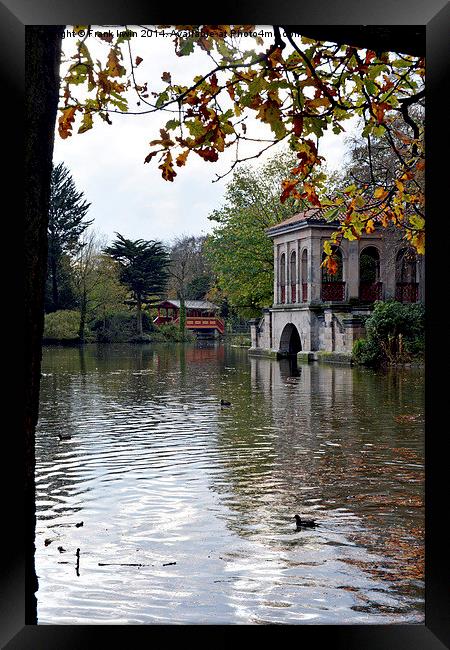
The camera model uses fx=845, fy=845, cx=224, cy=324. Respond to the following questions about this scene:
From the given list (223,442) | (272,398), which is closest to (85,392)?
(272,398)

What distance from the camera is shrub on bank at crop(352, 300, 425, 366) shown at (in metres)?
27.1

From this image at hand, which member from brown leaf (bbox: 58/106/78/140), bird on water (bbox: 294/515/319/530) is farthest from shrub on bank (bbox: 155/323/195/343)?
brown leaf (bbox: 58/106/78/140)

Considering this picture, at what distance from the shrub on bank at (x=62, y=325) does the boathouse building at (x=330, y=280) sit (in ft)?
42.1

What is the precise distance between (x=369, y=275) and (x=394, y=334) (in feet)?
32.0

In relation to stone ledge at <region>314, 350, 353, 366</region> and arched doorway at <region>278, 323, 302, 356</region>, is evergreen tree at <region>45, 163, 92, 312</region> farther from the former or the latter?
stone ledge at <region>314, 350, 353, 366</region>

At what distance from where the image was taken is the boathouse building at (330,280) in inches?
1259

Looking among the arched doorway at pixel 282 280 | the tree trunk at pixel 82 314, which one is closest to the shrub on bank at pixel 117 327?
the tree trunk at pixel 82 314

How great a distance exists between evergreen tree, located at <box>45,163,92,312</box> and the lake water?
85.7 ft

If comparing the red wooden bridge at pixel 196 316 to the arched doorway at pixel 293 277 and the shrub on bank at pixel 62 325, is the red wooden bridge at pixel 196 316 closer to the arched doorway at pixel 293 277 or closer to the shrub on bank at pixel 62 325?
the shrub on bank at pixel 62 325

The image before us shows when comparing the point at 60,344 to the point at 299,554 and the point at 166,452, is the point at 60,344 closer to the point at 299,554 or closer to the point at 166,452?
the point at 166,452

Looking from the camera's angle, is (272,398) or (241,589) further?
(272,398)
